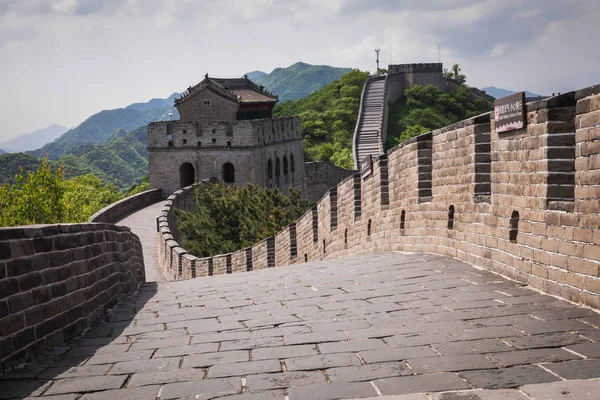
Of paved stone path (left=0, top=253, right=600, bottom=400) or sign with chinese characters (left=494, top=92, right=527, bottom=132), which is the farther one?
sign with chinese characters (left=494, top=92, right=527, bottom=132)

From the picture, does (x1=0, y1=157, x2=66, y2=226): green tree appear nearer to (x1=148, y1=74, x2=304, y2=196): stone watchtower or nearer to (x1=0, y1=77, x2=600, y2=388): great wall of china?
(x1=148, y1=74, x2=304, y2=196): stone watchtower

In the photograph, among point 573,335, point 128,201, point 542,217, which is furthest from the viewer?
point 128,201

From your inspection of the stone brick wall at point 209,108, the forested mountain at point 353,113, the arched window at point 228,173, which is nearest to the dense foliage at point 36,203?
the arched window at point 228,173

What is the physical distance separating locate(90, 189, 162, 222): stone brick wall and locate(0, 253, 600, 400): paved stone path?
24208mm

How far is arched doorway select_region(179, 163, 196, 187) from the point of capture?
52231mm

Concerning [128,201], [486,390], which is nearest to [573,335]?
[486,390]

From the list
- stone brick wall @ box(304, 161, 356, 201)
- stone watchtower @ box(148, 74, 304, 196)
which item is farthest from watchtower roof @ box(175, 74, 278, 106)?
stone brick wall @ box(304, 161, 356, 201)

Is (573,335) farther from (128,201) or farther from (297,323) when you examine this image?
(128,201)

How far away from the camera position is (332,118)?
8006 cm

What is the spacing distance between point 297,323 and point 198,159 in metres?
46.8

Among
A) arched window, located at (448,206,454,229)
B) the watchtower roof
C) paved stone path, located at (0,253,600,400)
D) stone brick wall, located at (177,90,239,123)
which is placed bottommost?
paved stone path, located at (0,253,600,400)

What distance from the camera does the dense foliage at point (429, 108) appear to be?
77.9 meters

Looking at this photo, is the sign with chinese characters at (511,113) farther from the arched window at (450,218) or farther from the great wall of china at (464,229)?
the arched window at (450,218)

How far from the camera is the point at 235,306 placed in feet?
24.1
